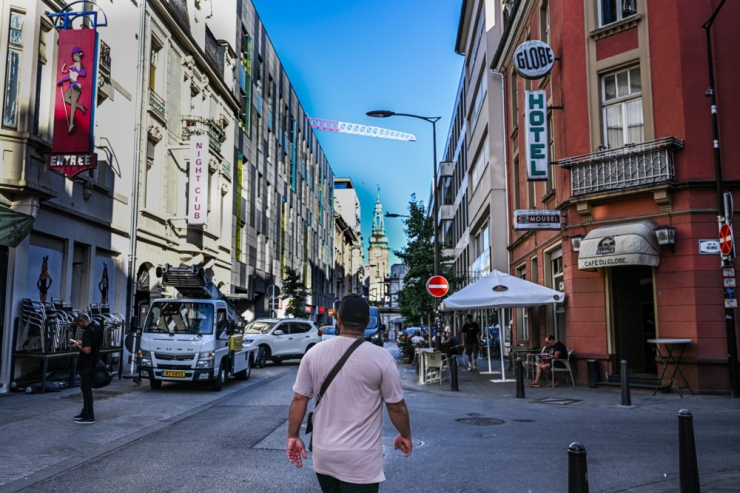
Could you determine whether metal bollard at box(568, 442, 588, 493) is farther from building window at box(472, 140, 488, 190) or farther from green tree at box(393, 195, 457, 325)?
building window at box(472, 140, 488, 190)

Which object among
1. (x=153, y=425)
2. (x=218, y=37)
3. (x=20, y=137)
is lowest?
(x=153, y=425)

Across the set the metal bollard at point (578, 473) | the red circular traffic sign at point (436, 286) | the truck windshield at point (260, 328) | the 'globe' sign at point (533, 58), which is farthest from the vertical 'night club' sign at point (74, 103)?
the metal bollard at point (578, 473)

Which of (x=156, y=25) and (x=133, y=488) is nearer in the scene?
(x=133, y=488)

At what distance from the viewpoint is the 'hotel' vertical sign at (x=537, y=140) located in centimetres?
1769

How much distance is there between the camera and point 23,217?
44.7ft

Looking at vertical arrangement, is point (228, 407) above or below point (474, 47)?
below

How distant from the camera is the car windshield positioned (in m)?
25.3

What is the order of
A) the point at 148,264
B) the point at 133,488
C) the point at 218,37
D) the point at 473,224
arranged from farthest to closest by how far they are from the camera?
the point at 473,224
the point at 218,37
the point at 148,264
the point at 133,488

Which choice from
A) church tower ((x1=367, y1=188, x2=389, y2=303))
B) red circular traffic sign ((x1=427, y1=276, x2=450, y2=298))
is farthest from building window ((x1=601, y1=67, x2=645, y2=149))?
church tower ((x1=367, y1=188, x2=389, y2=303))

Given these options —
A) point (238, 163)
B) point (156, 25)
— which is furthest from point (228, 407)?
point (238, 163)

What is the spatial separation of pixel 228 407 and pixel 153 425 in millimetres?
2374

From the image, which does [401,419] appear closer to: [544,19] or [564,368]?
[564,368]

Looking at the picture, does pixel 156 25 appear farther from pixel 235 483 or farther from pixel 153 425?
pixel 235 483

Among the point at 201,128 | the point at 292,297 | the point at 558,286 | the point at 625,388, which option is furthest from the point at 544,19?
the point at 292,297
